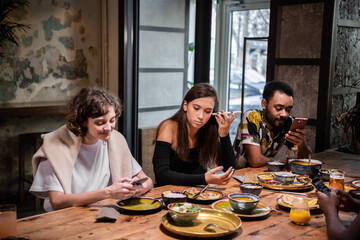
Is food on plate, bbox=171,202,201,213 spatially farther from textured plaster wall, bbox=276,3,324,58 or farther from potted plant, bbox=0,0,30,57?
potted plant, bbox=0,0,30,57

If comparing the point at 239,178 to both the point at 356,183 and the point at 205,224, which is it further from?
the point at 205,224

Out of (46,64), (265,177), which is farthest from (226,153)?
(46,64)

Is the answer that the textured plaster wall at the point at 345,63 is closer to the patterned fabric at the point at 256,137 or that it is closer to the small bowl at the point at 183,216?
the patterned fabric at the point at 256,137

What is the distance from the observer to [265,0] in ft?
16.5

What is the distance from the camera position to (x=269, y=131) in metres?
3.09

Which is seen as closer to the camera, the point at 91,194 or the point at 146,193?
the point at 91,194

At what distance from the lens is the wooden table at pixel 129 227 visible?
5.30 ft

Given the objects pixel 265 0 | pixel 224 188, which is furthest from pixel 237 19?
pixel 224 188

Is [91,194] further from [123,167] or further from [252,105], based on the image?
[252,105]

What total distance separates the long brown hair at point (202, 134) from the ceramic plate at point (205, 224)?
79 centimetres

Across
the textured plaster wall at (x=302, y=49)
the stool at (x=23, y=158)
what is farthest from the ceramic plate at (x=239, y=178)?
the stool at (x=23, y=158)

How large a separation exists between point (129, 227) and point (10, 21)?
333 centimetres

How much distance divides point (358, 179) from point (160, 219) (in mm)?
1436

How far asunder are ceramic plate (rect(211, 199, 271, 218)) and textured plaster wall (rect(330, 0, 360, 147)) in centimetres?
223
